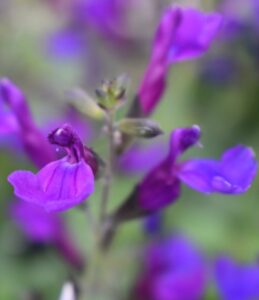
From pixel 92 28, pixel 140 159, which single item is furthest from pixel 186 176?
pixel 92 28

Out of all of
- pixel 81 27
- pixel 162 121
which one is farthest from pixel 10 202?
pixel 81 27

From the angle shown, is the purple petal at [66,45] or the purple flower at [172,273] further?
the purple petal at [66,45]

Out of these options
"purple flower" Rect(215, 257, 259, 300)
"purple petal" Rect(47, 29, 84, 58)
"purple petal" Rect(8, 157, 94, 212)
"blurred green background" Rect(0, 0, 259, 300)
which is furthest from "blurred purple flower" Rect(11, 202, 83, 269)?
"purple petal" Rect(47, 29, 84, 58)

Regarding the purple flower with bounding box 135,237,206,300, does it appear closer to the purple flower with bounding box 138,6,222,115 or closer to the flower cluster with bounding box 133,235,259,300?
the flower cluster with bounding box 133,235,259,300

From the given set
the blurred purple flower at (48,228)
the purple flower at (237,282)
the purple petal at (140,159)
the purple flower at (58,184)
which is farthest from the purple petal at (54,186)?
the purple petal at (140,159)

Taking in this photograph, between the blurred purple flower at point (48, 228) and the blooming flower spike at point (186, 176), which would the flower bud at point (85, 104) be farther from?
the blurred purple flower at point (48, 228)

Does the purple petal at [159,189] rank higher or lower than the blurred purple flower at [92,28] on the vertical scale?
higher
